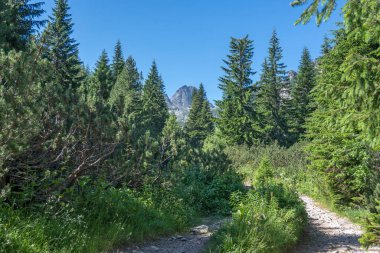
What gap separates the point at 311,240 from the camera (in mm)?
8695

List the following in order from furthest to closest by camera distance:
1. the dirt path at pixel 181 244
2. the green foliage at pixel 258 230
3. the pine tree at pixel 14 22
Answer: the pine tree at pixel 14 22
the dirt path at pixel 181 244
the green foliage at pixel 258 230

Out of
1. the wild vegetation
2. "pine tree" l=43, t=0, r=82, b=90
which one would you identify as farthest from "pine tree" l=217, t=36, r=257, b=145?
the wild vegetation

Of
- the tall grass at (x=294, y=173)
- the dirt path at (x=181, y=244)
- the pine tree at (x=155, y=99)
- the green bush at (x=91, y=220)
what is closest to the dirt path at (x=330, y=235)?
the tall grass at (x=294, y=173)

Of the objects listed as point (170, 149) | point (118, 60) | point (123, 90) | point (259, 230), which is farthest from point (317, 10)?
point (118, 60)

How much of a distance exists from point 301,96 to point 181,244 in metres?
43.6

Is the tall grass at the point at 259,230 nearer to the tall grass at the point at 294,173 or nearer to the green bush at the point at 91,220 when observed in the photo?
the green bush at the point at 91,220

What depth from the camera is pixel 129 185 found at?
8.62 m

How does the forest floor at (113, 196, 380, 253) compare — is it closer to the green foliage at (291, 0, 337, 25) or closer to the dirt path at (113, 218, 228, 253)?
the dirt path at (113, 218, 228, 253)

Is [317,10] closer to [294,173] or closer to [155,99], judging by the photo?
[294,173]

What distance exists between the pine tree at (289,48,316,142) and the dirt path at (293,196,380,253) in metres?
34.1

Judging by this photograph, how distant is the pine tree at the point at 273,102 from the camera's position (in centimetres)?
4369

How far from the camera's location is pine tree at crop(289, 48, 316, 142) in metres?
45.5

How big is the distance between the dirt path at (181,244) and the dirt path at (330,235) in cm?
225

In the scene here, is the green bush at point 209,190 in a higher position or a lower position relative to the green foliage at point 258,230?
higher
